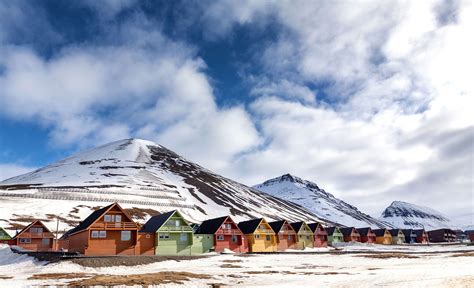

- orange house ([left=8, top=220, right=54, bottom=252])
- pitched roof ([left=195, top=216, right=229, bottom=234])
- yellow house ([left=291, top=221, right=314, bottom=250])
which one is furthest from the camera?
yellow house ([left=291, top=221, right=314, bottom=250])

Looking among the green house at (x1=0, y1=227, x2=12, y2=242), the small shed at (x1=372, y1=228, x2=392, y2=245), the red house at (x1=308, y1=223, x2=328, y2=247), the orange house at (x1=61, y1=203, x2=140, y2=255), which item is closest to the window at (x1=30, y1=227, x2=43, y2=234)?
the green house at (x1=0, y1=227, x2=12, y2=242)

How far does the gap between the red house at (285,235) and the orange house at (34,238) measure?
5515 cm

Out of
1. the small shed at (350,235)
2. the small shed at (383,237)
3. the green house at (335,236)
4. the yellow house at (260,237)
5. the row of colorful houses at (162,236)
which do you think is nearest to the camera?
the row of colorful houses at (162,236)

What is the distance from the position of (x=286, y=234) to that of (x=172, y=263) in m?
51.2

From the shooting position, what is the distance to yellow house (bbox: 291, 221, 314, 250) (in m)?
98.5

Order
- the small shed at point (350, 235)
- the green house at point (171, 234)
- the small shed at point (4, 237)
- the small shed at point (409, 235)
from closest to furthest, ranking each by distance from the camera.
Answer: the green house at point (171, 234), the small shed at point (4, 237), the small shed at point (350, 235), the small shed at point (409, 235)

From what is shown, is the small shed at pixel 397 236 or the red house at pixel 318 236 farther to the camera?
the small shed at pixel 397 236

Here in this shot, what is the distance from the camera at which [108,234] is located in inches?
2350

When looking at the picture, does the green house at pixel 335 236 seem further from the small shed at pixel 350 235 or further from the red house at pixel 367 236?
the red house at pixel 367 236

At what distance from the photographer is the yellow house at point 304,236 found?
98.5m

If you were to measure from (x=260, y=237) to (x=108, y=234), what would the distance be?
39416 mm

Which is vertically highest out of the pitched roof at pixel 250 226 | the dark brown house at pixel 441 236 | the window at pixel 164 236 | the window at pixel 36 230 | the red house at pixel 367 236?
the window at pixel 36 230

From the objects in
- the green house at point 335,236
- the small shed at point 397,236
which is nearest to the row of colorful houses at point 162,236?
the green house at point 335,236

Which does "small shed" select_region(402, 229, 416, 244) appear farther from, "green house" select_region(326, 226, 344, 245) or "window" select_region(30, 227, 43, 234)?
"window" select_region(30, 227, 43, 234)
